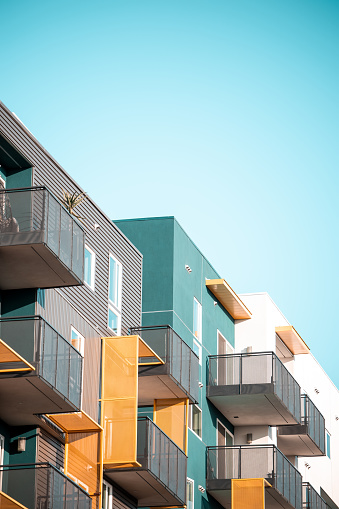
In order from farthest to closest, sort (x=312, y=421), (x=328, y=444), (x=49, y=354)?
(x=328, y=444), (x=312, y=421), (x=49, y=354)

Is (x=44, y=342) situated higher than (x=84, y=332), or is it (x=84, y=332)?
(x=84, y=332)

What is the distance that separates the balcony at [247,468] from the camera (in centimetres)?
3572

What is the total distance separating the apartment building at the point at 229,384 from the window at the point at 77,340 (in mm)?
6563

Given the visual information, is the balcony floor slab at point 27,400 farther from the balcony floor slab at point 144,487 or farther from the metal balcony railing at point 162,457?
the metal balcony railing at point 162,457

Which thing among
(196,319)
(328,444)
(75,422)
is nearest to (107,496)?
(75,422)

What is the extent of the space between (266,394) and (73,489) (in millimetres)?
14379

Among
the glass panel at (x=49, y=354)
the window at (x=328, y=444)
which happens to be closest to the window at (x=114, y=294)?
the glass panel at (x=49, y=354)

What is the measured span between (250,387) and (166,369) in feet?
24.5

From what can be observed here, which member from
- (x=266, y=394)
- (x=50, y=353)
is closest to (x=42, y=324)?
(x=50, y=353)

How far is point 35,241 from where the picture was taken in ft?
75.7

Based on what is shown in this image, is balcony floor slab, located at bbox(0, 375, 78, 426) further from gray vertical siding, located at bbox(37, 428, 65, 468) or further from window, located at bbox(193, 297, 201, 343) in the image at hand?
window, located at bbox(193, 297, 201, 343)

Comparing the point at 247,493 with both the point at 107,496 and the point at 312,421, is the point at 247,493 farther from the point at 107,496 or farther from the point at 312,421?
the point at 107,496

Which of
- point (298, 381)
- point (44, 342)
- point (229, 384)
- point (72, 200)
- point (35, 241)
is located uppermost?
point (298, 381)

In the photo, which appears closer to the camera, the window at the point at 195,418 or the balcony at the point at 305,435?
the window at the point at 195,418
